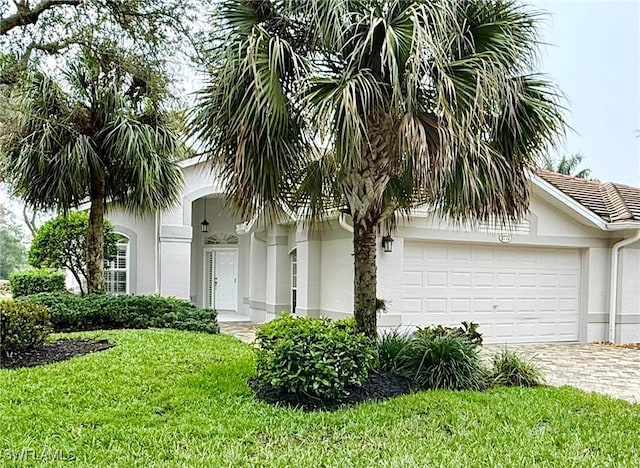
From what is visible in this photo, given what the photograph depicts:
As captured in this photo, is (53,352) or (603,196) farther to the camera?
(603,196)

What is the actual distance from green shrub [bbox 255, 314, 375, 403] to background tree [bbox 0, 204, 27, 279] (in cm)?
653

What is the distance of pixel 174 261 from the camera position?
→ 590 inches

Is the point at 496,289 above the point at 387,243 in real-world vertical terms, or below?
below

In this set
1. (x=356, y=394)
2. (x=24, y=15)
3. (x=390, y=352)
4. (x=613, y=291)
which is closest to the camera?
(x=356, y=394)

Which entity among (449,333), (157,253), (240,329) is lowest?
(240,329)

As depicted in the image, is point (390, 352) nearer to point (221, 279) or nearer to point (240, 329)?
point (240, 329)

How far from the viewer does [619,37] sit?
1447cm

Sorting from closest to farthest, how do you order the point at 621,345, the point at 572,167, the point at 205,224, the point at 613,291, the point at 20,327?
the point at 20,327, the point at 621,345, the point at 613,291, the point at 205,224, the point at 572,167

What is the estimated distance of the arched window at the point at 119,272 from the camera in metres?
16.3

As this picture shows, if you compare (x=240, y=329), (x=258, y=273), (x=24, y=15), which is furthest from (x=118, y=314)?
(x=24, y=15)

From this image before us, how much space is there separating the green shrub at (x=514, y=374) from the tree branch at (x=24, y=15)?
326 inches

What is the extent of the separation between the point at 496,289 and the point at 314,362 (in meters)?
8.03

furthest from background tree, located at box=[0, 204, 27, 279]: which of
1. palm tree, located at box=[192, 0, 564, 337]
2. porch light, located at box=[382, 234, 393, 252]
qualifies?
porch light, located at box=[382, 234, 393, 252]

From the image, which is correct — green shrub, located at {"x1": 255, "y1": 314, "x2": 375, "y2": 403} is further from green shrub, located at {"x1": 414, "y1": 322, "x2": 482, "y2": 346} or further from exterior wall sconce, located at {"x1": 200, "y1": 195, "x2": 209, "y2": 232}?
exterior wall sconce, located at {"x1": 200, "y1": 195, "x2": 209, "y2": 232}
